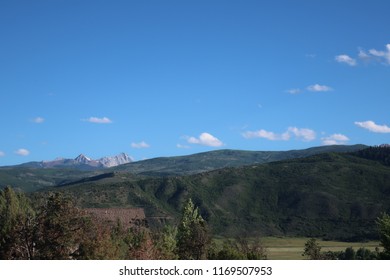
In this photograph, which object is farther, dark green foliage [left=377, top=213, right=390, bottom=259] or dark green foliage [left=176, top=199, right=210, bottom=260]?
dark green foliage [left=176, top=199, right=210, bottom=260]

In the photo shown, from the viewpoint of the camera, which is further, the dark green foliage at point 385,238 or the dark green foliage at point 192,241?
the dark green foliage at point 192,241

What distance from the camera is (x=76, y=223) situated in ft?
217

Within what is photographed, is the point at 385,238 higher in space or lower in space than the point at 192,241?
higher

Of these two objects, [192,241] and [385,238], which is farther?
[192,241]
